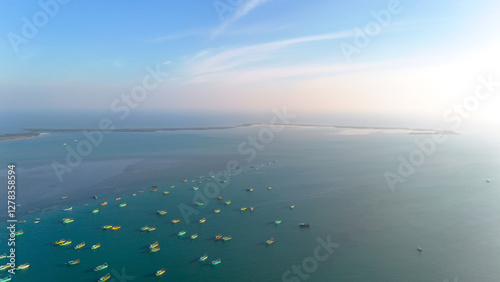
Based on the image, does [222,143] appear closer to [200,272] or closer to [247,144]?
[247,144]

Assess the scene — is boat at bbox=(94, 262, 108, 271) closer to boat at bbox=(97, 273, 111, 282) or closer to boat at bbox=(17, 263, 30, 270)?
boat at bbox=(97, 273, 111, 282)

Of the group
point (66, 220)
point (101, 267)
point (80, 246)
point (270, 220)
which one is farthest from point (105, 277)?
point (270, 220)

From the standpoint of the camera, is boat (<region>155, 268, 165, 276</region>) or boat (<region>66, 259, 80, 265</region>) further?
boat (<region>66, 259, 80, 265</region>)

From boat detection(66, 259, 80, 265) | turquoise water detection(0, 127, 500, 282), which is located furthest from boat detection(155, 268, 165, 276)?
boat detection(66, 259, 80, 265)

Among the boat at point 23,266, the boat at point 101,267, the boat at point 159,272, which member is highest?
the boat at point 23,266

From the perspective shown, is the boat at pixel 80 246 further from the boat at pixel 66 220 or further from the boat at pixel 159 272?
the boat at pixel 159 272

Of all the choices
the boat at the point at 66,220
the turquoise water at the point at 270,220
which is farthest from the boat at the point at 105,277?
the boat at the point at 66,220

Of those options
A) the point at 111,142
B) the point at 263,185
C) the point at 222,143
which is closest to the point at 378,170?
the point at 263,185

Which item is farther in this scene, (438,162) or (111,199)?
(438,162)
